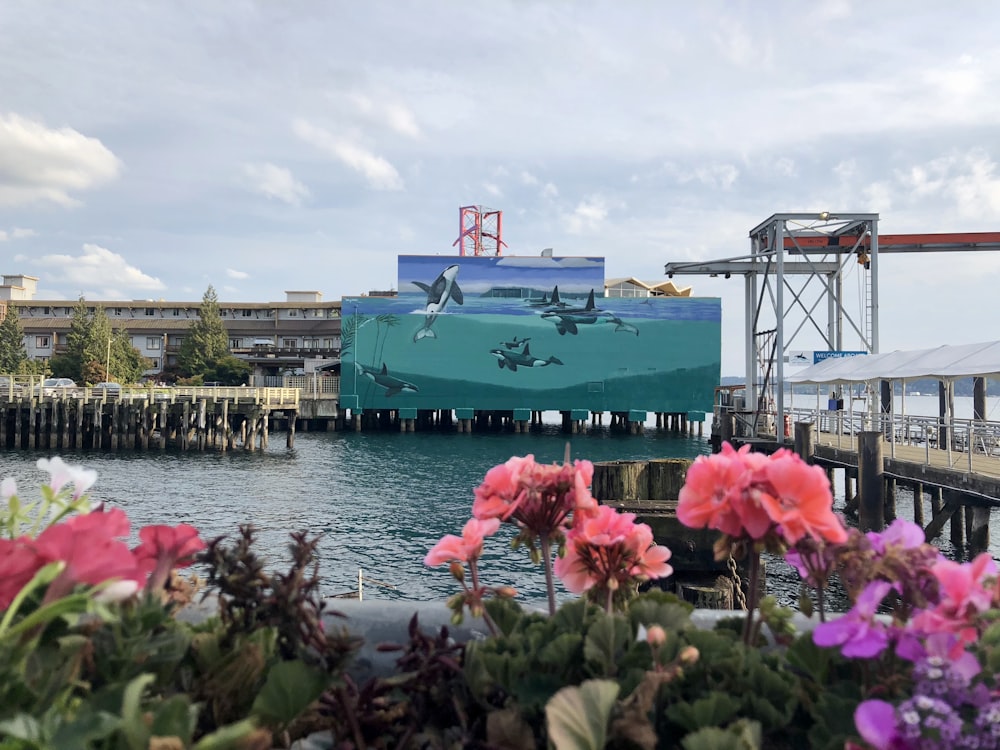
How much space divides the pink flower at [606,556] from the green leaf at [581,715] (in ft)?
1.65

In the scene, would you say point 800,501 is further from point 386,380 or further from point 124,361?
point 124,361

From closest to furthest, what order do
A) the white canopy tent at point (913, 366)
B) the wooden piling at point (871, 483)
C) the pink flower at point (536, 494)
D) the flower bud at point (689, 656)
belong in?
the flower bud at point (689, 656)
the pink flower at point (536, 494)
the wooden piling at point (871, 483)
the white canopy tent at point (913, 366)

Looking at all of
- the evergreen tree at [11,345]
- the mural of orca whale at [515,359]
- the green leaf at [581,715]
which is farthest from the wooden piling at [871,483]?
the evergreen tree at [11,345]

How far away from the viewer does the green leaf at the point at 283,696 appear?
1073 mm

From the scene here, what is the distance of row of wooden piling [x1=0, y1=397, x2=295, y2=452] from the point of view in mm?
37156

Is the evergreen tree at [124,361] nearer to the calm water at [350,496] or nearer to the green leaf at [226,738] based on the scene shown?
the calm water at [350,496]

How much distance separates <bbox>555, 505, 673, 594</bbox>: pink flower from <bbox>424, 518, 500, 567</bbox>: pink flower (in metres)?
0.18

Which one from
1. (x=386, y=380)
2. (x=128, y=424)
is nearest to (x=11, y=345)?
(x=128, y=424)

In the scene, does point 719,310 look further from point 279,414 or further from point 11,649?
point 11,649

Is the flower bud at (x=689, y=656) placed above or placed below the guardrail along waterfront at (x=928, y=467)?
above

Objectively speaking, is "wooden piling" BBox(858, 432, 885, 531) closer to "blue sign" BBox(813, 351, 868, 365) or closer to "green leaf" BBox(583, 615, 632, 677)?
"blue sign" BBox(813, 351, 868, 365)

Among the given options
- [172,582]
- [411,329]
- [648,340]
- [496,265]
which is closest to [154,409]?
[411,329]

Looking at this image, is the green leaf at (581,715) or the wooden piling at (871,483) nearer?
the green leaf at (581,715)

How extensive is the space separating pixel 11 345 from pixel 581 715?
71155mm
